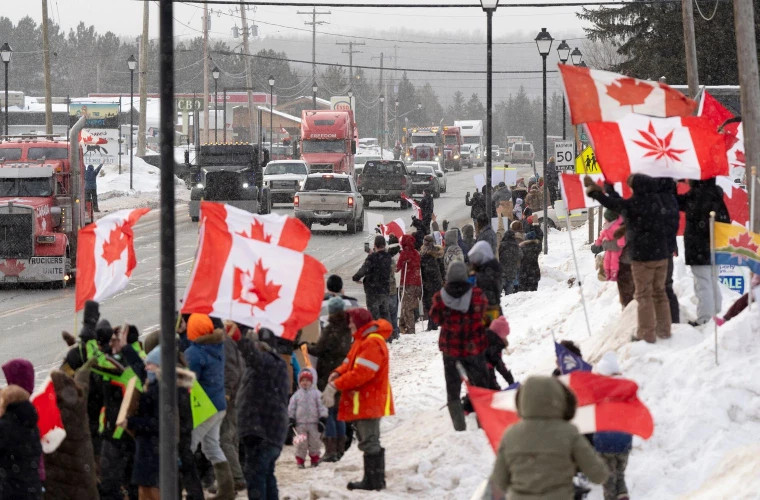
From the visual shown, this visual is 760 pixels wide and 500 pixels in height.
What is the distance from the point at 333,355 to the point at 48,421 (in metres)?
3.78

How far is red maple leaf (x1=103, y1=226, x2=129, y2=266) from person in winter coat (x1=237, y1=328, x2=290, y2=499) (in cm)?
224

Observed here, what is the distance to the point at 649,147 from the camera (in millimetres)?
11570

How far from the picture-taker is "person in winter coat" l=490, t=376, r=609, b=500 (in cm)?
631

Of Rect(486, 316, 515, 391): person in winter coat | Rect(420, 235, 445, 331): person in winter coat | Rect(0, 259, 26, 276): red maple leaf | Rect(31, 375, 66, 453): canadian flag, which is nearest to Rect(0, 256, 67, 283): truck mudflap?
Rect(0, 259, 26, 276): red maple leaf

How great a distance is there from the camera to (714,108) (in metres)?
16.2

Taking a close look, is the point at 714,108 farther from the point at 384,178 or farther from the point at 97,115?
the point at 97,115

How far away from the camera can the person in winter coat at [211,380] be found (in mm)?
9688

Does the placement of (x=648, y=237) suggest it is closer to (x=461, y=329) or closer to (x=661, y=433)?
(x=461, y=329)

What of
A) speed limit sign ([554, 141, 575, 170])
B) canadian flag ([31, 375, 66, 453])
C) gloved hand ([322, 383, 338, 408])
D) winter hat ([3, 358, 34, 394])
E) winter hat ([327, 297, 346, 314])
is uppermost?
speed limit sign ([554, 141, 575, 170])

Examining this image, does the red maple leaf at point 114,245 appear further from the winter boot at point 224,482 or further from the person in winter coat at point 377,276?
the person in winter coat at point 377,276

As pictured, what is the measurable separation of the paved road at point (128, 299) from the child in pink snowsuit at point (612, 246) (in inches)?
243

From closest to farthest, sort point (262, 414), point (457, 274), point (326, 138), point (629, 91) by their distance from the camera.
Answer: point (262, 414) → point (457, 274) → point (629, 91) → point (326, 138)

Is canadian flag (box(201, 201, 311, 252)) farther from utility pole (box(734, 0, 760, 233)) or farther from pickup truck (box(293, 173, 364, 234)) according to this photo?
pickup truck (box(293, 173, 364, 234))

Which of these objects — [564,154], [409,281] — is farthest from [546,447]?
[564,154]
